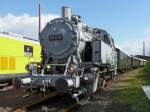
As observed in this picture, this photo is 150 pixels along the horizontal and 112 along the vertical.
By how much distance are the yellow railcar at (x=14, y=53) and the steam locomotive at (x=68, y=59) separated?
462 cm

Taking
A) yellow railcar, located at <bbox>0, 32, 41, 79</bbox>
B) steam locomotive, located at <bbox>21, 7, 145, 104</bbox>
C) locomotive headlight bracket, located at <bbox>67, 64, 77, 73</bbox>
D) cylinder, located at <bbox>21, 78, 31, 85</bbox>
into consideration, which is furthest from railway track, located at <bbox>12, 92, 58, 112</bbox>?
yellow railcar, located at <bbox>0, 32, 41, 79</bbox>

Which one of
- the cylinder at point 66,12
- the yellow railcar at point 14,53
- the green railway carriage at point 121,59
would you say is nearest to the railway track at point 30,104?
the cylinder at point 66,12

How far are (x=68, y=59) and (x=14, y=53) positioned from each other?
22.6ft

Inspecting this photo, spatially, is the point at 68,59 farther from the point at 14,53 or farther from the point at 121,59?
the point at 121,59

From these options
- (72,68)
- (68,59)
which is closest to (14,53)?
(68,59)

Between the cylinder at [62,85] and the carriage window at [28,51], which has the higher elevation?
the carriage window at [28,51]

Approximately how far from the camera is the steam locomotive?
12.5 metres

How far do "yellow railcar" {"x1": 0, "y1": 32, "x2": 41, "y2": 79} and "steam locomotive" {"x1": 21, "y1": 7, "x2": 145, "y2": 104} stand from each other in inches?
182

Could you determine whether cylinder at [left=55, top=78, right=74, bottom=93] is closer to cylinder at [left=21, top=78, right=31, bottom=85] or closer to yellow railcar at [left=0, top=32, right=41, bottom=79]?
cylinder at [left=21, top=78, right=31, bottom=85]

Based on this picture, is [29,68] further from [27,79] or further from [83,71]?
[83,71]

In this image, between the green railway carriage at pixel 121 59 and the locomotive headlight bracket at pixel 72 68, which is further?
the green railway carriage at pixel 121 59

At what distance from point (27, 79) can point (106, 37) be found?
703 cm

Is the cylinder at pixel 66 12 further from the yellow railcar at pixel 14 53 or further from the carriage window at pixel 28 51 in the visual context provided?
the carriage window at pixel 28 51

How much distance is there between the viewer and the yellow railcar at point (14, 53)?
18.5 metres
